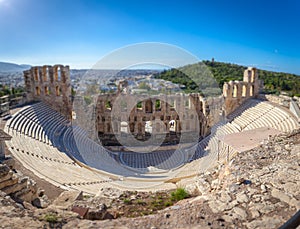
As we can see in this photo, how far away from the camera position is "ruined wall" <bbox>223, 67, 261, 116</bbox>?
22906mm

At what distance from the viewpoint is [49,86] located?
2225 cm

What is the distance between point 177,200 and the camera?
249 inches

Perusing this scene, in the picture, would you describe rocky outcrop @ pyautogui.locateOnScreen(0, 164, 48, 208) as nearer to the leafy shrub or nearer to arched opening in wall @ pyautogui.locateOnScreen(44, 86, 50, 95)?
the leafy shrub

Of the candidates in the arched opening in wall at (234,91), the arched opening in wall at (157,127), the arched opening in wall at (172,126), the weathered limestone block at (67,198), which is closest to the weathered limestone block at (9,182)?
the weathered limestone block at (67,198)

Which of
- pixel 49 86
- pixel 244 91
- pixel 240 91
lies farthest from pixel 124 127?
pixel 244 91

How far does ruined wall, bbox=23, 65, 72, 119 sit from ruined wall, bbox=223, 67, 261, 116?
50.0ft

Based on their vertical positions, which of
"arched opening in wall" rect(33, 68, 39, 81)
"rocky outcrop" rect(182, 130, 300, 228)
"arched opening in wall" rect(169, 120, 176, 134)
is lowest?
"arched opening in wall" rect(169, 120, 176, 134)

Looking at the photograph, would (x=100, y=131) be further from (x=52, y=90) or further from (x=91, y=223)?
(x=91, y=223)

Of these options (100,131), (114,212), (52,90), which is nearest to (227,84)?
(100,131)

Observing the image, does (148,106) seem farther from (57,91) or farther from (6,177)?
(6,177)

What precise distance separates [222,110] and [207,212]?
19534mm

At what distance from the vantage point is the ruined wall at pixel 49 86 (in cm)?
2205

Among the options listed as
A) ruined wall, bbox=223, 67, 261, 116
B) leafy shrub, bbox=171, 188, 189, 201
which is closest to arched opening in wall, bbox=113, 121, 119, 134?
ruined wall, bbox=223, 67, 261, 116

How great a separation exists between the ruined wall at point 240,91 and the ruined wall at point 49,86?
1524 cm
